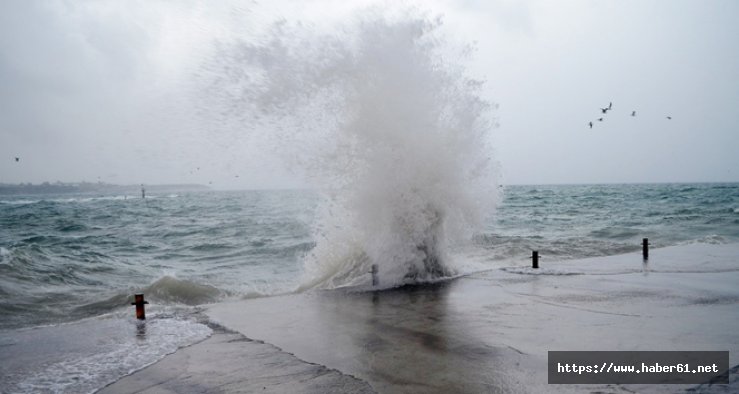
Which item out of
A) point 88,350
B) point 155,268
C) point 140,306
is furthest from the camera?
point 155,268

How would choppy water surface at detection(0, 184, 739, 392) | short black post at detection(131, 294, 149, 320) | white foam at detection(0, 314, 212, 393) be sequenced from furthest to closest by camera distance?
short black post at detection(131, 294, 149, 320) → choppy water surface at detection(0, 184, 739, 392) → white foam at detection(0, 314, 212, 393)

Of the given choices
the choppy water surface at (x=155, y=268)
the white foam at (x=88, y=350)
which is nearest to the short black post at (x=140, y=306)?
the white foam at (x=88, y=350)

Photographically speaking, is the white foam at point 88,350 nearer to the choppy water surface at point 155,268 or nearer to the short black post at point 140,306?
the choppy water surface at point 155,268

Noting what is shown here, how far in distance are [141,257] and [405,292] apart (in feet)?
48.1

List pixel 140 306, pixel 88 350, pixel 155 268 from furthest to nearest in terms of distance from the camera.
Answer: pixel 155 268
pixel 140 306
pixel 88 350

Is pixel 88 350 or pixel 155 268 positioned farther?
pixel 155 268

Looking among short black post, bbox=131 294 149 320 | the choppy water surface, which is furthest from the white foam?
short black post, bbox=131 294 149 320

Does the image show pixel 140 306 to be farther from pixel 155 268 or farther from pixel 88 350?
pixel 155 268

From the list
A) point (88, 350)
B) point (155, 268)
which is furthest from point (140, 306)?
point (155, 268)

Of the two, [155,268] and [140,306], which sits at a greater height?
[140,306]

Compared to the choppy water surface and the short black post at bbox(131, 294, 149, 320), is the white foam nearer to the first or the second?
the choppy water surface

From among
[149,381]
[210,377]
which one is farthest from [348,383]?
[149,381]

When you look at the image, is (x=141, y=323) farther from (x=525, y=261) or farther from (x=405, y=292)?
(x=525, y=261)

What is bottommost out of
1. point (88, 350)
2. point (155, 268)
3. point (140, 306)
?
point (155, 268)
